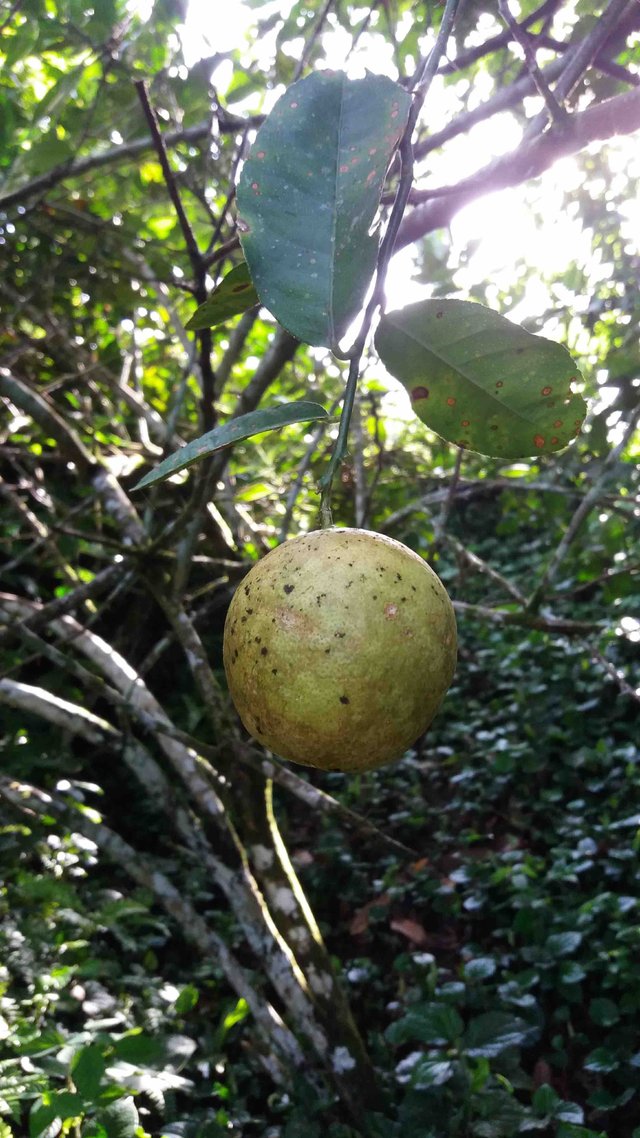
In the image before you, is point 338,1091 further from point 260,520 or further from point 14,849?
point 260,520

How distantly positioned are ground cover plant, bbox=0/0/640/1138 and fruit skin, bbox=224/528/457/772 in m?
0.08

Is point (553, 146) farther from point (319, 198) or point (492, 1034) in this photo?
point (492, 1034)

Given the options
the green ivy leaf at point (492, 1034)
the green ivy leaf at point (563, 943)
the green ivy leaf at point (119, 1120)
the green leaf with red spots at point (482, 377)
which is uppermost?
the green leaf with red spots at point (482, 377)

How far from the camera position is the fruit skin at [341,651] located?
2.30ft

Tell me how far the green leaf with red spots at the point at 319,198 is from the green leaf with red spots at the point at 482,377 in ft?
0.25

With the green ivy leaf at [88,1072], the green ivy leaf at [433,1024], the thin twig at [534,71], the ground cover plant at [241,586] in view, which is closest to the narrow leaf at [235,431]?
the ground cover plant at [241,586]

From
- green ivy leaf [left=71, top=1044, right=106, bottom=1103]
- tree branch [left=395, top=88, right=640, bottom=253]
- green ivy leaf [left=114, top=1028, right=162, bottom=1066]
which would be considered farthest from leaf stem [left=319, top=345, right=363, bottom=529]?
green ivy leaf [left=114, top=1028, right=162, bottom=1066]

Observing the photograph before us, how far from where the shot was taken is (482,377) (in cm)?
78

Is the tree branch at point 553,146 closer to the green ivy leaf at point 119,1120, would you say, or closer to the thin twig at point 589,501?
the thin twig at point 589,501

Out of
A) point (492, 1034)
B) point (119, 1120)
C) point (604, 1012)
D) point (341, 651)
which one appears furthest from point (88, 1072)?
point (604, 1012)

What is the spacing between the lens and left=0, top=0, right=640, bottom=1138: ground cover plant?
80 centimetres

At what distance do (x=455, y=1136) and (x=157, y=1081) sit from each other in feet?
1.96

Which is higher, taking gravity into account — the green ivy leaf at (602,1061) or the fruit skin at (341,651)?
the fruit skin at (341,651)

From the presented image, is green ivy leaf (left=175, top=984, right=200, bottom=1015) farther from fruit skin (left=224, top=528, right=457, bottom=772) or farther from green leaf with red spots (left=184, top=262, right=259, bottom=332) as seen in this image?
green leaf with red spots (left=184, top=262, right=259, bottom=332)
